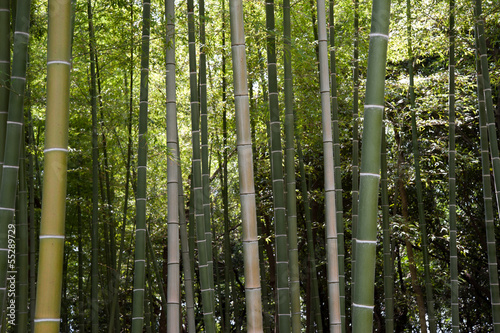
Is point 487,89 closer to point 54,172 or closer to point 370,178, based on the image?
point 370,178

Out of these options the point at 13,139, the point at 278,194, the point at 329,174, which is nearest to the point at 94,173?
the point at 278,194

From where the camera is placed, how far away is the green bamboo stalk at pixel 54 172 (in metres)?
1.81

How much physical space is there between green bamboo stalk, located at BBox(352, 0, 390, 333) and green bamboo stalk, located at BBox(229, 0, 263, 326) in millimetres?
728

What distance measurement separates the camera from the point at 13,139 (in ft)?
8.20

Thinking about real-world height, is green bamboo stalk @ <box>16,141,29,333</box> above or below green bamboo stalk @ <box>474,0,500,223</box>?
below

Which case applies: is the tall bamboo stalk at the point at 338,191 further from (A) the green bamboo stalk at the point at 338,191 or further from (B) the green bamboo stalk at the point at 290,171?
(B) the green bamboo stalk at the point at 290,171

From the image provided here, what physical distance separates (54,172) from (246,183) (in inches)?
37.7

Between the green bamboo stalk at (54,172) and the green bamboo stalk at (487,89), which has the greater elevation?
the green bamboo stalk at (487,89)

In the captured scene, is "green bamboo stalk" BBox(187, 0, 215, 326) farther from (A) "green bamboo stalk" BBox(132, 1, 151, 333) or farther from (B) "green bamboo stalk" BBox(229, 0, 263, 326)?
(B) "green bamboo stalk" BBox(229, 0, 263, 326)

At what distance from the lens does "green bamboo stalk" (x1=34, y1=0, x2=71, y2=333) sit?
5.93ft

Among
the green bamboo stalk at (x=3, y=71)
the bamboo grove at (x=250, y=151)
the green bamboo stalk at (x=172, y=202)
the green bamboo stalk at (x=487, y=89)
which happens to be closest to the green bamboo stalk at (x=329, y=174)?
the bamboo grove at (x=250, y=151)

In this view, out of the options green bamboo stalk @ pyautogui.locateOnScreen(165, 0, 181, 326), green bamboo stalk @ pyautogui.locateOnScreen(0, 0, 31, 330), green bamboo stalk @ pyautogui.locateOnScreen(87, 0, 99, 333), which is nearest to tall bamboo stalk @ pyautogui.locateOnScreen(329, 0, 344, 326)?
green bamboo stalk @ pyautogui.locateOnScreen(165, 0, 181, 326)

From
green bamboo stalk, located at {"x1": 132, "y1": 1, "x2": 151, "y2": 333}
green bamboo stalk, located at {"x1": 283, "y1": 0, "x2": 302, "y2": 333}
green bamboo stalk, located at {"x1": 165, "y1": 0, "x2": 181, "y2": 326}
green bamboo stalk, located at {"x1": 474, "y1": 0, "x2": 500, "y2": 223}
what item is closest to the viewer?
green bamboo stalk, located at {"x1": 132, "y1": 1, "x2": 151, "y2": 333}

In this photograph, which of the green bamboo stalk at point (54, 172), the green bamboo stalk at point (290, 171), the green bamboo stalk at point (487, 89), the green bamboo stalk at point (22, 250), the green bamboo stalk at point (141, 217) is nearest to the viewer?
the green bamboo stalk at point (54, 172)
